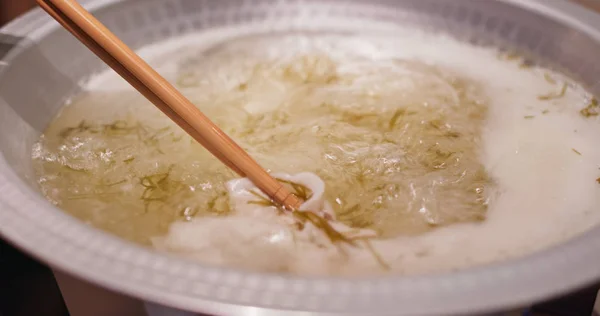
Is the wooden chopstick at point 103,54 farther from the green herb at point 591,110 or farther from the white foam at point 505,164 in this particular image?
the green herb at point 591,110

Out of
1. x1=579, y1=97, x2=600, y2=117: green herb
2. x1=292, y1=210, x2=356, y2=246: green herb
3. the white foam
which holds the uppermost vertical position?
x1=579, y1=97, x2=600, y2=117: green herb

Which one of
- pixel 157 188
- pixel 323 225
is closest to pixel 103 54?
pixel 157 188

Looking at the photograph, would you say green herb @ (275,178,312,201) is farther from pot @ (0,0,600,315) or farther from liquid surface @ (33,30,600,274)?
pot @ (0,0,600,315)

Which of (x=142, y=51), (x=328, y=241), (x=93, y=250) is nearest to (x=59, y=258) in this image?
(x=93, y=250)

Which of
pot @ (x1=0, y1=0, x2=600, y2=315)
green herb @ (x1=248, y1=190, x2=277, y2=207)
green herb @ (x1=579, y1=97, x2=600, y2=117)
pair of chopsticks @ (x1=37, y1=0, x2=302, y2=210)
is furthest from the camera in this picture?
green herb @ (x1=579, y1=97, x2=600, y2=117)

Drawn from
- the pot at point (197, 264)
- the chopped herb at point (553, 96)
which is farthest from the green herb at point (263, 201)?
the chopped herb at point (553, 96)

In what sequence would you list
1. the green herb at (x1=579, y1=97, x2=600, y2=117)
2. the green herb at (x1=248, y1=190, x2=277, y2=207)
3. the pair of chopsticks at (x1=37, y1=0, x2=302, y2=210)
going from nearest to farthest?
the pair of chopsticks at (x1=37, y1=0, x2=302, y2=210) → the green herb at (x1=248, y1=190, x2=277, y2=207) → the green herb at (x1=579, y1=97, x2=600, y2=117)

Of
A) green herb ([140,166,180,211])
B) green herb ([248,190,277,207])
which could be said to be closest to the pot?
green herb ([140,166,180,211])
